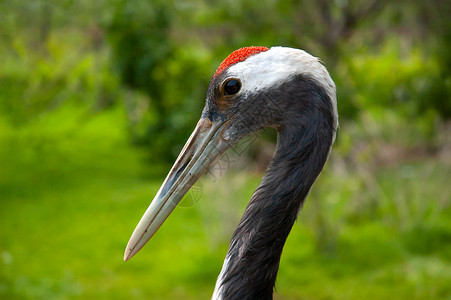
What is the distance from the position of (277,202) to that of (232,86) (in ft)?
1.53

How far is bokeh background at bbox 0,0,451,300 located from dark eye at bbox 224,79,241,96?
92.1 inches

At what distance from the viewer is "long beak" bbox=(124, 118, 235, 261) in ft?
7.29

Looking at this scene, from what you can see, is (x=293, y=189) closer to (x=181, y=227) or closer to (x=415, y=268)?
(x=415, y=268)

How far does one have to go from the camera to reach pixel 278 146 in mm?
2244

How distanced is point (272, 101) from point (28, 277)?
180 inches

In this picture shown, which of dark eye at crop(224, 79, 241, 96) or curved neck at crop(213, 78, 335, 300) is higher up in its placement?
dark eye at crop(224, 79, 241, 96)

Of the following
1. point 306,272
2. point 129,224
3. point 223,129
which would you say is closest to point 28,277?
point 129,224

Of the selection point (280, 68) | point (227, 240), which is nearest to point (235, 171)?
point (227, 240)

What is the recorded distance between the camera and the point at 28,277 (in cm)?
594

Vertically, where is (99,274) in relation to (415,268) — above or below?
above

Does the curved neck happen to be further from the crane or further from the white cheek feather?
the white cheek feather

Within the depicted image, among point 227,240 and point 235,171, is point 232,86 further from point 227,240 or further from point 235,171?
point 227,240

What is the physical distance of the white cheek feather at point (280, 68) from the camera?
2145 mm

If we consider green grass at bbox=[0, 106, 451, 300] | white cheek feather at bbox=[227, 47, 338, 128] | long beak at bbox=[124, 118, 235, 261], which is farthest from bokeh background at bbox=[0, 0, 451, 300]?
white cheek feather at bbox=[227, 47, 338, 128]
